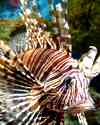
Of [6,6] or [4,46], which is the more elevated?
[6,6]

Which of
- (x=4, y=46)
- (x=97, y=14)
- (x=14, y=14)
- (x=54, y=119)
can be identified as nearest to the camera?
(x=4, y=46)

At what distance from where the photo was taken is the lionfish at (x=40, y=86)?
94.2 inches

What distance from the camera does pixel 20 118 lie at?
2490 millimetres

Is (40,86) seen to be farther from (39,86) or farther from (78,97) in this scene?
(78,97)

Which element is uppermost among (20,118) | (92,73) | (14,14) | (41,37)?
(14,14)

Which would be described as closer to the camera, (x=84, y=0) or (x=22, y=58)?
(x=22, y=58)

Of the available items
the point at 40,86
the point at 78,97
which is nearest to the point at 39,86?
the point at 40,86

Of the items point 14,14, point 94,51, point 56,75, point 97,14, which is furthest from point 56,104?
point 97,14

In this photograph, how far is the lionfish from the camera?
2393mm

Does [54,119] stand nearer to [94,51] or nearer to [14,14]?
[94,51]

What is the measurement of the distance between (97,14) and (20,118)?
5.99 feet

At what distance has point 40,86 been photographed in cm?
242

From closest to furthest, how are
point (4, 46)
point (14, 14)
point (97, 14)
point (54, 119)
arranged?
point (4, 46) < point (54, 119) < point (14, 14) < point (97, 14)

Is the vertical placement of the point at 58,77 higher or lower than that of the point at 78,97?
higher
